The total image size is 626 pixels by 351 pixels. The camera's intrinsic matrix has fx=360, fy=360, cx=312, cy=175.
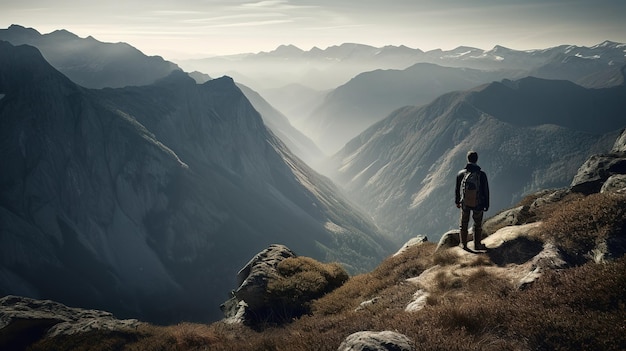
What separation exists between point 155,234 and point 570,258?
160861 millimetres

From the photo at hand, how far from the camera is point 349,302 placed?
16.2 m

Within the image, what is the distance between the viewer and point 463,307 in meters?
10.1

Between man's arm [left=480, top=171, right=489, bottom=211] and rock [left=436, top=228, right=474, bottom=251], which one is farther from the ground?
man's arm [left=480, top=171, right=489, bottom=211]

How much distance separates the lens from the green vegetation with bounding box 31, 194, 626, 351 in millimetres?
8555

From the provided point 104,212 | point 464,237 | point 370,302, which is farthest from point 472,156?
point 104,212

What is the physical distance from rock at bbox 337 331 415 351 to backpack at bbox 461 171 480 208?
1039 centimetres

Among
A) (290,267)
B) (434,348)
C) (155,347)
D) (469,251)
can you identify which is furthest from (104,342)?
(469,251)

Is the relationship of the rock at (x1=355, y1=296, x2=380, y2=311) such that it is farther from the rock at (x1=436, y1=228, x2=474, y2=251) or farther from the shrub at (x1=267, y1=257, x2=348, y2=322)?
the rock at (x1=436, y1=228, x2=474, y2=251)

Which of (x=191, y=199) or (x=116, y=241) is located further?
(x=191, y=199)

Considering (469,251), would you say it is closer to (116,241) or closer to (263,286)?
(263,286)

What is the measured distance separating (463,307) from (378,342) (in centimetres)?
329

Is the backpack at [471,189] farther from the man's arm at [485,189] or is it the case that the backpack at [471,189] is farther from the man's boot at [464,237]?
the man's boot at [464,237]

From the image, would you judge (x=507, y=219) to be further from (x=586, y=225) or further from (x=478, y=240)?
(x=586, y=225)

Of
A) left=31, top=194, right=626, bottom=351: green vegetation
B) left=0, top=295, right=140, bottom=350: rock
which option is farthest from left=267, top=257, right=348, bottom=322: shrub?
left=0, top=295, right=140, bottom=350: rock
